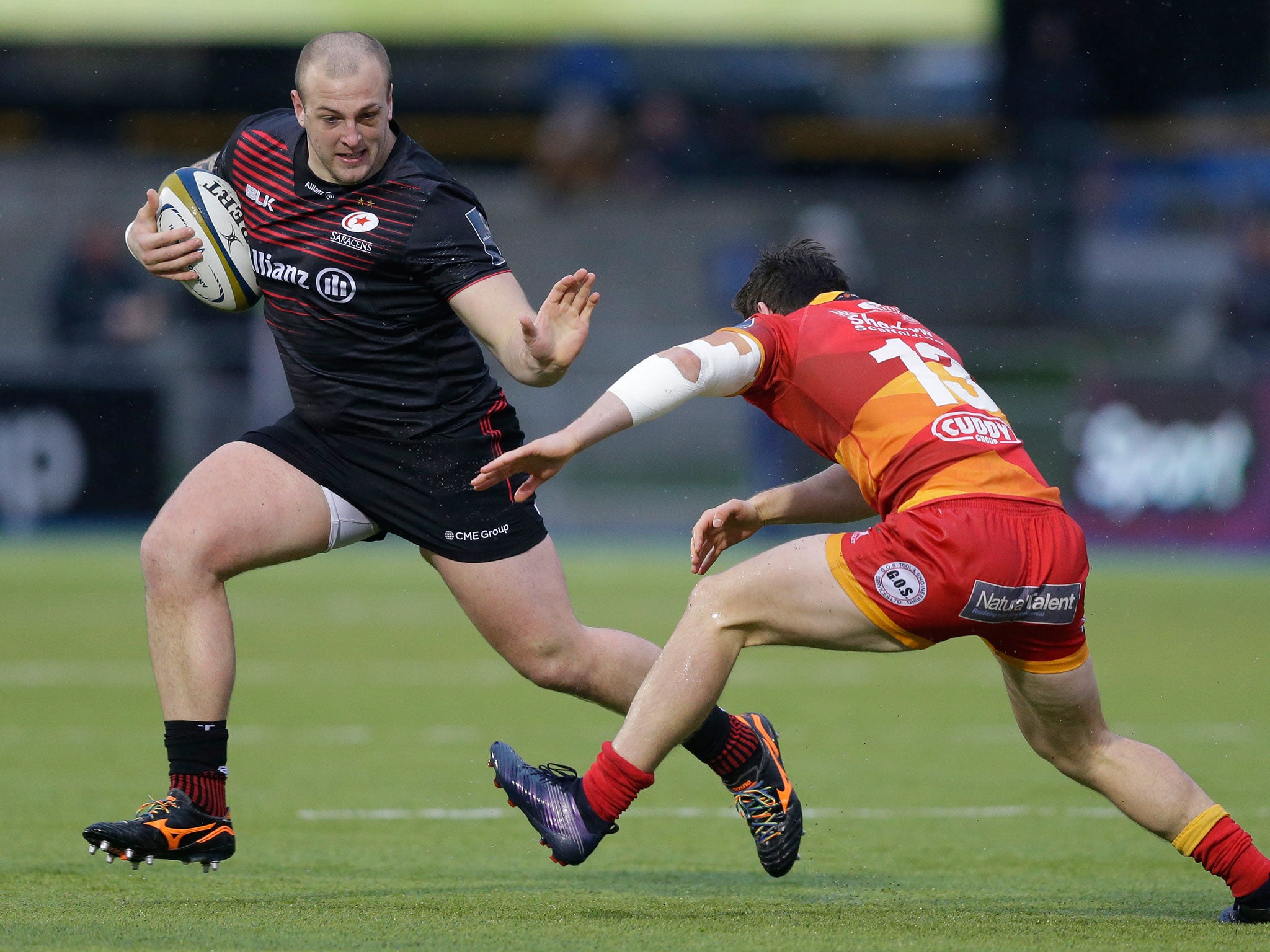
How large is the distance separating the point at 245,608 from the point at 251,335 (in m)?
4.22

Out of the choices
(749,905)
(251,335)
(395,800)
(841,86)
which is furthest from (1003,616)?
(841,86)

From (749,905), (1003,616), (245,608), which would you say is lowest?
(245,608)

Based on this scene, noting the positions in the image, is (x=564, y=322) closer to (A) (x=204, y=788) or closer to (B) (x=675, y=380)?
(B) (x=675, y=380)

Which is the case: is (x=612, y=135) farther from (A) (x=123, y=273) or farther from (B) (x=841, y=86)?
(A) (x=123, y=273)

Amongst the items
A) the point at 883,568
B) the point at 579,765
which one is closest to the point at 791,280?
the point at 883,568

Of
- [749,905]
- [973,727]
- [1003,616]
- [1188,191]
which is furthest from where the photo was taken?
[1188,191]

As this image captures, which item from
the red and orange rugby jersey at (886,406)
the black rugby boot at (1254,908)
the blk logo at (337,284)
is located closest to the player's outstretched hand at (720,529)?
the red and orange rugby jersey at (886,406)

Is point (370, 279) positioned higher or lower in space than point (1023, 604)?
higher

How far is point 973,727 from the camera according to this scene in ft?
28.4

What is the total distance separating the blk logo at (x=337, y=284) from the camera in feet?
17.0

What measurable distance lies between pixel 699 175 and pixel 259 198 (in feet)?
53.4

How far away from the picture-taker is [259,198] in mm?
5340

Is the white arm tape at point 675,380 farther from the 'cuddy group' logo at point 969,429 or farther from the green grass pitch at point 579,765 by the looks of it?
the green grass pitch at point 579,765

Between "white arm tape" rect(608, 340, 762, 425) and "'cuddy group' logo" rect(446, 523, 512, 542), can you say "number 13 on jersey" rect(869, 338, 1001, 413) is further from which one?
"'cuddy group' logo" rect(446, 523, 512, 542)
